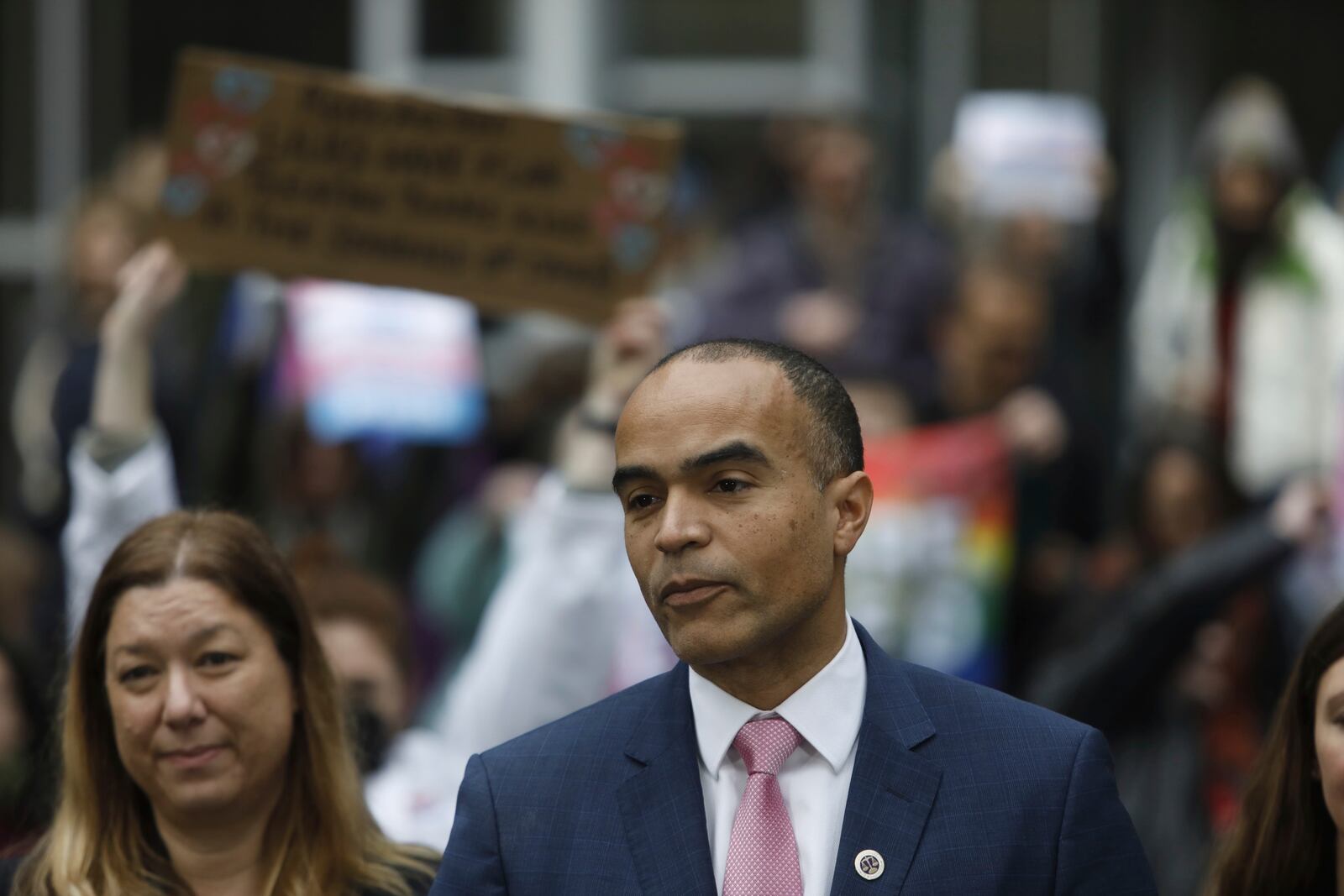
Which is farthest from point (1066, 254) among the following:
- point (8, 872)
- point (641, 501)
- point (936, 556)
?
point (641, 501)

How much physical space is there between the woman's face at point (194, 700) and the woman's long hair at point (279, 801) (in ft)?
0.15

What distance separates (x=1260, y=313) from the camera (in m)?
7.66

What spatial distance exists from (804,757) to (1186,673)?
330 centimetres

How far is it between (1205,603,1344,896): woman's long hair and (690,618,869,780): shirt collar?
3.05ft

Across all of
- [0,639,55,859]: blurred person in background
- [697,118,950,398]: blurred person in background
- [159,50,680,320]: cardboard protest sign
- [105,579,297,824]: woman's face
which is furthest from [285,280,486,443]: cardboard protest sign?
[105,579,297,824]: woman's face

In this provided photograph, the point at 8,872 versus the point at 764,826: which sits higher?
the point at 764,826

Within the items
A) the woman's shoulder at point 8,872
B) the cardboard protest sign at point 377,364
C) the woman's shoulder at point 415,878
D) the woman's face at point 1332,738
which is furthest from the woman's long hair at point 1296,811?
the cardboard protest sign at point 377,364

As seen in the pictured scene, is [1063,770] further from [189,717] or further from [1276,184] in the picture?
[1276,184]

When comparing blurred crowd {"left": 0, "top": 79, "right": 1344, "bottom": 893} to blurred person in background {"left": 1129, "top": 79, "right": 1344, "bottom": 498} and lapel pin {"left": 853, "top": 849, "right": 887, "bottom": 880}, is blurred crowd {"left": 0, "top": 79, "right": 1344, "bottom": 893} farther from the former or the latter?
lapel pin {"left": 853, "top": 849, "right": 887, "bottom": 880}

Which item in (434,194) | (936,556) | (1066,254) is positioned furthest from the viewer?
(1066,254)

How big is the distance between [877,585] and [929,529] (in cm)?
29

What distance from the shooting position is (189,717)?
3.65 meters

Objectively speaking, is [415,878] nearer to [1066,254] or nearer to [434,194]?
[434,194]

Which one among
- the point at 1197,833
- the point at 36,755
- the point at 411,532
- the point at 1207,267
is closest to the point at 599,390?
the point at 36,755
